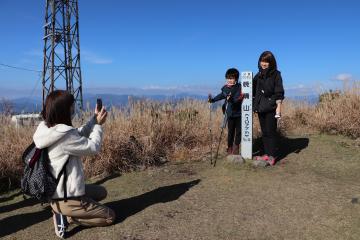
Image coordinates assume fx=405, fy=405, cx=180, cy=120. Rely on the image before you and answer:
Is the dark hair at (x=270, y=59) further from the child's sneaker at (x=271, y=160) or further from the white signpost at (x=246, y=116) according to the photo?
the child's sneaker at (x=271, y=160)

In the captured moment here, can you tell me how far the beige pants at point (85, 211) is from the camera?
3902 millimetres

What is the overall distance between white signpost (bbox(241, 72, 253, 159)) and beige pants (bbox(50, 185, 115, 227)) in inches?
123

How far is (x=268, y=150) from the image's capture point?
657 cm

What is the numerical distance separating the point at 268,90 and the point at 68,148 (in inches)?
138

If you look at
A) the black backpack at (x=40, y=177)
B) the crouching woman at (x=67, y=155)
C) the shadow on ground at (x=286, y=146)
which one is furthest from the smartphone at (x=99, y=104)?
the shadow on ground at (x=286, y=146)

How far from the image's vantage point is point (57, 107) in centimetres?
370

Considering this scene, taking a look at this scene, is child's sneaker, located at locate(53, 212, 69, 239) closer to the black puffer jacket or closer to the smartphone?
the smartphone

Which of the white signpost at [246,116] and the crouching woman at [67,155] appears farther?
the white signpost at [246,116]

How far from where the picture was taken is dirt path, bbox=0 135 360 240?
4055 mm

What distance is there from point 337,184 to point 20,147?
5066mm

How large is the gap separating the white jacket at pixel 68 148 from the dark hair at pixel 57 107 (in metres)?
0.06

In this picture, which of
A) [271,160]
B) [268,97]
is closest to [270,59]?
[268,97]

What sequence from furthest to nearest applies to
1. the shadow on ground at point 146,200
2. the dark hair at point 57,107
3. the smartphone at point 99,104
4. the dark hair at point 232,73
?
the dark hair at point 232,73, the shadow on ground at point 146,200, the smartphone at point 99,104, the dark hair at point 57,107

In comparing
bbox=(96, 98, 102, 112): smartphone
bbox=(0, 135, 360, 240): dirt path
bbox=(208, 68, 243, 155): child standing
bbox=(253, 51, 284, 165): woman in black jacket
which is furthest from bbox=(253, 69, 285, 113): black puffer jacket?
bbox=(96, 98, 102, 112): smartphone
